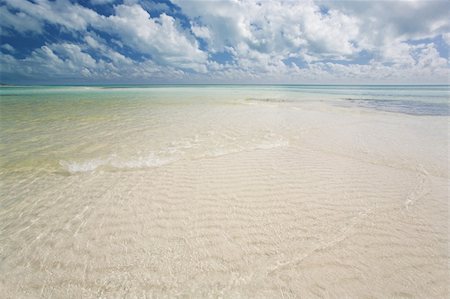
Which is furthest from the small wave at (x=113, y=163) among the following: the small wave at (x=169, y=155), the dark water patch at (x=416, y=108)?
the dark water patch at (x=416, y=108)

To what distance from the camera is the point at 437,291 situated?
2586 millimetres

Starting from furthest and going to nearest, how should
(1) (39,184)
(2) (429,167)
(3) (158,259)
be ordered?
(2) (429,167)
(1) (39,184)
(3) (158,259)

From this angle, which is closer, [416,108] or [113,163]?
[113,163]

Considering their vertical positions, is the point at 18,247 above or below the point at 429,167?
below

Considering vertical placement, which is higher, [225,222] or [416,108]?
[416,108]

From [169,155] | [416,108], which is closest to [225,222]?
[169,155]

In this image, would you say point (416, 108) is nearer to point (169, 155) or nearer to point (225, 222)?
point (169, 155)

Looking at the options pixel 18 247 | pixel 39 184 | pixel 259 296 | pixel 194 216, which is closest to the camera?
pixel 259 296

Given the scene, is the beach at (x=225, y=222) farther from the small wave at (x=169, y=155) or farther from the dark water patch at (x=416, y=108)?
the dark water patch at (x=416, y=108)

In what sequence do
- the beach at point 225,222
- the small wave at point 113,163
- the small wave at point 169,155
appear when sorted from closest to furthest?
the beach at point 225,222 → the small wave at point 113,163 → the small wave at point 169,155

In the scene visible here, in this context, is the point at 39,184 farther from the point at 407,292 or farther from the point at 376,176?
the point at 376,176

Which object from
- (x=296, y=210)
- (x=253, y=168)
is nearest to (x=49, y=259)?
(x=296, y=210)

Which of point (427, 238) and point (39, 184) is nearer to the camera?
point (427, 238)

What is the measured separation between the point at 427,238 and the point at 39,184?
303 inches
